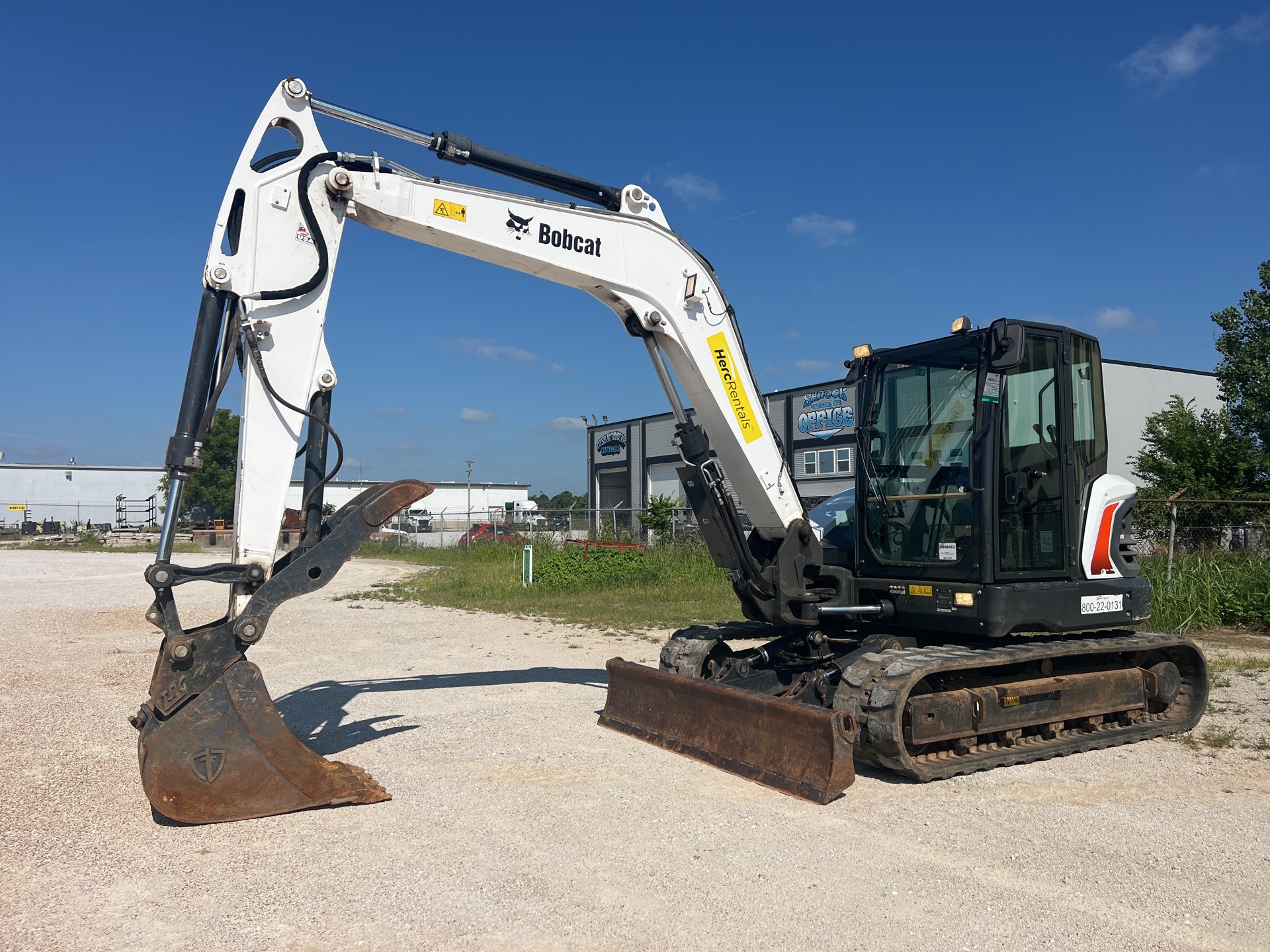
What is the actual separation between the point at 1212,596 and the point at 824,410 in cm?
2219

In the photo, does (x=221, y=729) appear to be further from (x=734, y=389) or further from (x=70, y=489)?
(x=70, y=489)

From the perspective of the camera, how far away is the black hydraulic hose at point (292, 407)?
5582 mm

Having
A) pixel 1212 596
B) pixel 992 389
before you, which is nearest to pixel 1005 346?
pixel 992 389

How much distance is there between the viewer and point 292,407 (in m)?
5.63

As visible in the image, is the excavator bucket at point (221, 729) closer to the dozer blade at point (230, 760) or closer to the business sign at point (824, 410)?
the dozer blade at point (230, 760)

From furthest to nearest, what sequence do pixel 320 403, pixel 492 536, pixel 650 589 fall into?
1. pixel 492 536
2. pixel 650 589
3. pixel 320 403

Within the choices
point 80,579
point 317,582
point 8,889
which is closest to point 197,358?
point 317,582

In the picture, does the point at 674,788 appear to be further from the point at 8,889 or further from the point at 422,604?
the point at 422,604

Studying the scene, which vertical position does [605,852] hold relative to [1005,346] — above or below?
below

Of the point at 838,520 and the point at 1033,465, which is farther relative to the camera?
the point at 838,520

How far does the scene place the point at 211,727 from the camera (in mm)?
4961

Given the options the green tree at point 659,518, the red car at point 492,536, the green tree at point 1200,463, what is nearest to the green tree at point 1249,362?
the green tree at point 1200,463

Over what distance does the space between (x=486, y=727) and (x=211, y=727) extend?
2757 mm

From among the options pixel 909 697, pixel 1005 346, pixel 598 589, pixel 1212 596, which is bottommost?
pixel 909 697
